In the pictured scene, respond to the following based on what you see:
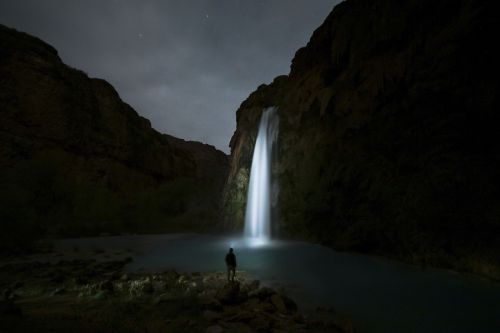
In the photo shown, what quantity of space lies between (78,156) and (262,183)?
30.9 m

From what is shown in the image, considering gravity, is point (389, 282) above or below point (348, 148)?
below

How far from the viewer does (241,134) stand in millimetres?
32000

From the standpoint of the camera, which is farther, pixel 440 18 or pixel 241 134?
pixel 241 134

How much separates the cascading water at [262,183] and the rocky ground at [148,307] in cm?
1408

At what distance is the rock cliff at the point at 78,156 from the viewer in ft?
93.5

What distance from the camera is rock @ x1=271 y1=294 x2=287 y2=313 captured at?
6054mm

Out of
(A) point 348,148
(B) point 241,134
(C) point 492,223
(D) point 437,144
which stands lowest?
(C) point 492,223

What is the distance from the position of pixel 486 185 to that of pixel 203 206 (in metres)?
37.4

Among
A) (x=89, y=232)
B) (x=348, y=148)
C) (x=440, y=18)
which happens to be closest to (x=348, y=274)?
(x=348, y=148)

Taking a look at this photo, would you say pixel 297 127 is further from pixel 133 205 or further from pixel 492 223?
pixel 133 205

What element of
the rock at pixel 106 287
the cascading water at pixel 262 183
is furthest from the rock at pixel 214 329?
the cascading water at pixel 262 183

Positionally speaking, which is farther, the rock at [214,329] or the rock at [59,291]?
the rock at [59,291]

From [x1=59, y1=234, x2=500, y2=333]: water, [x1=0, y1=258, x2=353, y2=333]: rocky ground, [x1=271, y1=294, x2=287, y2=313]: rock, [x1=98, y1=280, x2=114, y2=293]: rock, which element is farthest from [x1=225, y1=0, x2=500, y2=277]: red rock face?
[x1=98, y1=280, x2=114, y2=293]: rock

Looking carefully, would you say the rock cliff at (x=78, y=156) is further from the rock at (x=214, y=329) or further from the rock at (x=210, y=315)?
the rock at (x=214, y=329)
